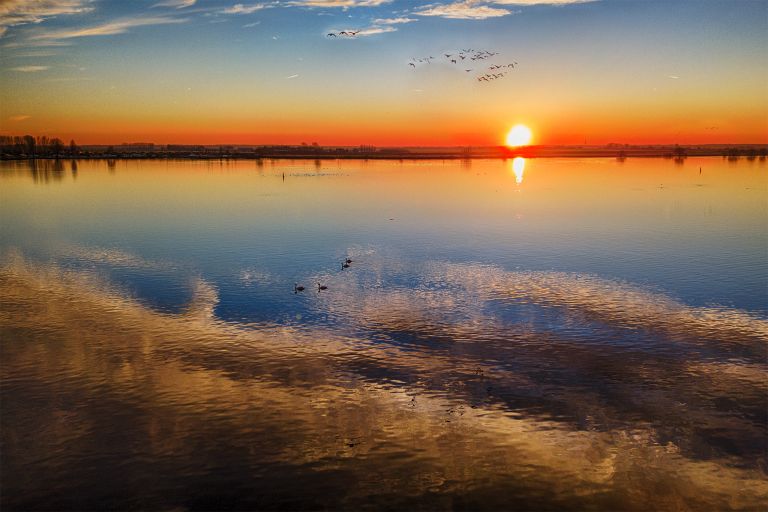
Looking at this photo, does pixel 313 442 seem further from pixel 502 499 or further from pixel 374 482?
pixel 502 499

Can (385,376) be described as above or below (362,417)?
above

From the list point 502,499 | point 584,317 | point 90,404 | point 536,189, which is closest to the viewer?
point 502,499

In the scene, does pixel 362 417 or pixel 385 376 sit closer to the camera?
pixel 362 417

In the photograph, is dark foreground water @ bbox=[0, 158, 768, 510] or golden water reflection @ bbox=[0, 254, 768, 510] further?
dark foreground water @ bbox=[0, 158, 768, 510]

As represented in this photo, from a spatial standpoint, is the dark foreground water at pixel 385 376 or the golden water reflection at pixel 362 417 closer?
the golden water reflection at pixel 362 417

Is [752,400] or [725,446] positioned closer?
[725,446]

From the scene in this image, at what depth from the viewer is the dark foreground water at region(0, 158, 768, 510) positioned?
1310 cm

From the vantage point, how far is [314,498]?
41.2 feet

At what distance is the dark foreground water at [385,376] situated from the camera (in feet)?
43.0

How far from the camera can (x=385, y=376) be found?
18609 millimetres

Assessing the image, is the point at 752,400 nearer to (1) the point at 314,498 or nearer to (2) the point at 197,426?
(1) the point at 314,498

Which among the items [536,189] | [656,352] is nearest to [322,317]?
[656,352]

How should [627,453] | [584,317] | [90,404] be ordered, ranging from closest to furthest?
[627,453]
[90,404]
[584,317]

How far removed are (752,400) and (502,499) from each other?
31.6 feet
